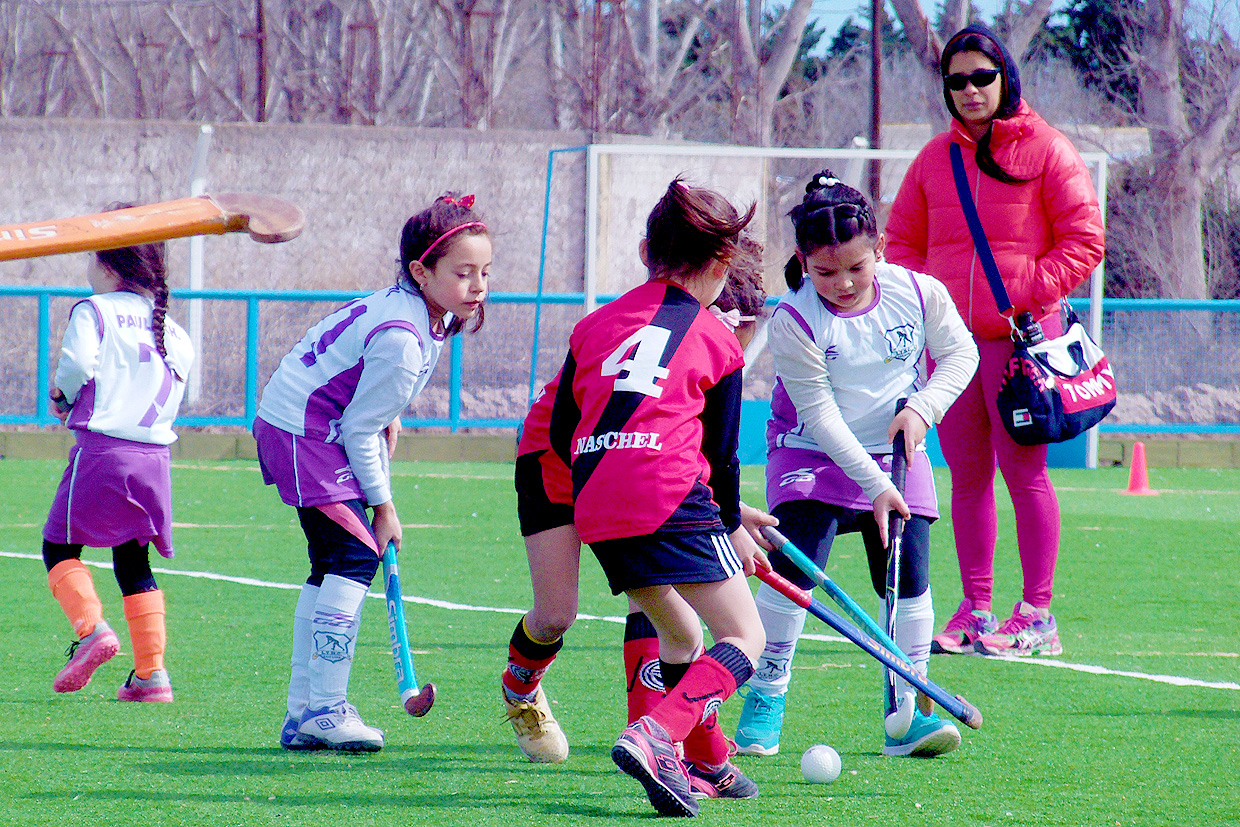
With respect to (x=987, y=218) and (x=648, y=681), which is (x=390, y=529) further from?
(x=987, y=218)

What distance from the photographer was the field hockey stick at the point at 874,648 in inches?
146

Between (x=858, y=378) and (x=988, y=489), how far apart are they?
5.06 feet

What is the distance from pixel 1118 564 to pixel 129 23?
3026 centimetres

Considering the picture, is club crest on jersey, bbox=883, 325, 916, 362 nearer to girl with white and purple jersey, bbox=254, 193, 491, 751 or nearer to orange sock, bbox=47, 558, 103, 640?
girl with white and purple jersey, bbox=254, 193, 491, 751

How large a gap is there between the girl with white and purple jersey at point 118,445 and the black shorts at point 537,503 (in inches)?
58.5

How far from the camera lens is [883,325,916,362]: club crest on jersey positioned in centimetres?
414

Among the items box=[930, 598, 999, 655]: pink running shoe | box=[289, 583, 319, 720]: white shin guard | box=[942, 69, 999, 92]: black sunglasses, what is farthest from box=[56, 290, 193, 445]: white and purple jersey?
box=[942, 69, 999, 92]: black sunglasses

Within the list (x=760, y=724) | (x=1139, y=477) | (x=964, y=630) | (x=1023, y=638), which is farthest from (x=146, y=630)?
(x=1139, y=477)

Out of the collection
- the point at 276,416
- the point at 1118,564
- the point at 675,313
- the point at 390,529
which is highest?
the point at 675,313

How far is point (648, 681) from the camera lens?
12.7ft

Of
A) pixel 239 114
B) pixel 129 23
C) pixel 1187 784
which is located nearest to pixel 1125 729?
pixel 1187 784

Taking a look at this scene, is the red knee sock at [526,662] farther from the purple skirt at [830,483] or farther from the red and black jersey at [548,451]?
the purple skirt at [830,483]

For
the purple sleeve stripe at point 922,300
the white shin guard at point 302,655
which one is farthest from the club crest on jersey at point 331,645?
→ the purple sleeve stripe at point 922,300

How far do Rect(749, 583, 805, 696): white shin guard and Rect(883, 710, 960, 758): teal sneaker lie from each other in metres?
0.31
